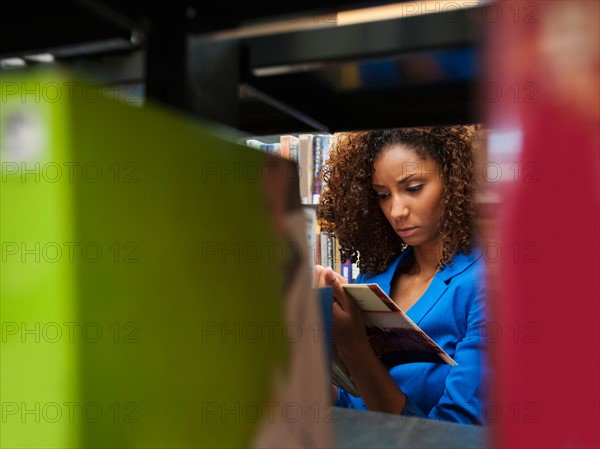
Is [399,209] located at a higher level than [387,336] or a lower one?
higher

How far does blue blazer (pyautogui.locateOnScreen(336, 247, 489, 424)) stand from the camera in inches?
61.1

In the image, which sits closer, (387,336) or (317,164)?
(387,336)

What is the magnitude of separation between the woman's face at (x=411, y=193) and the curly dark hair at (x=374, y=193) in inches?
1.0

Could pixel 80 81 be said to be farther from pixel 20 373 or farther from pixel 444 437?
pixel 444 437

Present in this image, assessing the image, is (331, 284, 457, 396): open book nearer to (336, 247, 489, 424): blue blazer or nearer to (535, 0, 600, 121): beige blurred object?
(336, 247, 489, 424): blue blazer

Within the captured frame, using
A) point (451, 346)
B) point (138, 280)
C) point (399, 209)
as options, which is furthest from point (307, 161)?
point (138, 280)

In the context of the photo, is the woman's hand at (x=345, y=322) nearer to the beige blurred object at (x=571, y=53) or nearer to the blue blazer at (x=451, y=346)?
the blue blazer at (x=451, y=346)

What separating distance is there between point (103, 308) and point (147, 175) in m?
0.10

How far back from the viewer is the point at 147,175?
1.16ft

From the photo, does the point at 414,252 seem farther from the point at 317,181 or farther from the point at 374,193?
the point at 317,181

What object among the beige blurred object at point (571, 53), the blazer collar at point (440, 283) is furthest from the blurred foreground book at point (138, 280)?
the blazer collar at point (440, 283)

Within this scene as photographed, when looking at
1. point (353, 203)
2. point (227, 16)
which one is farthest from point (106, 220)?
point (353, 203)

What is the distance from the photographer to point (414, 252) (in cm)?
203

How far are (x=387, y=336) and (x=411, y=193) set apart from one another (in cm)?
62
